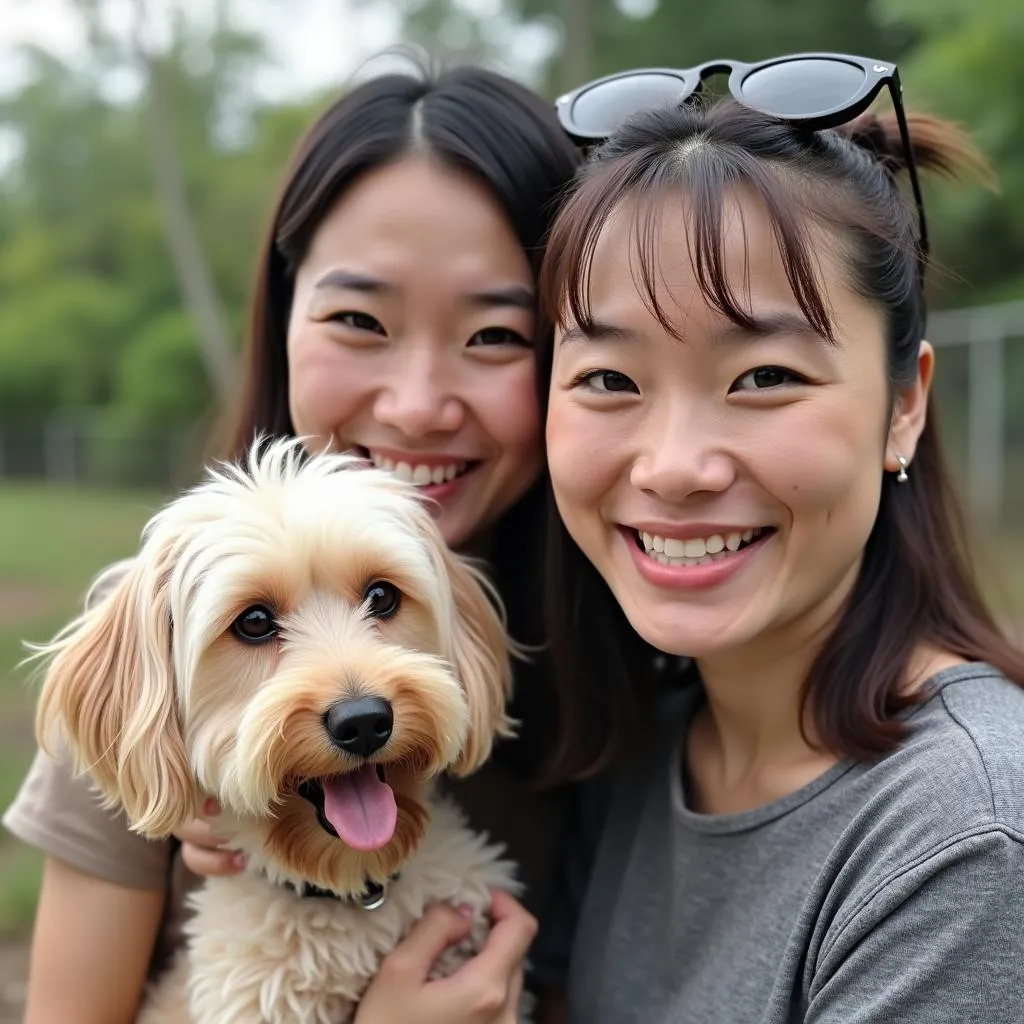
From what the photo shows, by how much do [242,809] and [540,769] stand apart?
880 mm

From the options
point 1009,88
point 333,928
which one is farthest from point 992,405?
point 333,928

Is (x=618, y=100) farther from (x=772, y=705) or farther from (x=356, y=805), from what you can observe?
(x=356, y=805)

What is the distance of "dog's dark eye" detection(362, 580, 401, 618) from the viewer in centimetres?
233

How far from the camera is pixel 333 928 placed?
7.56 feet

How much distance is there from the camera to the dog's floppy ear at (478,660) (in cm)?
240

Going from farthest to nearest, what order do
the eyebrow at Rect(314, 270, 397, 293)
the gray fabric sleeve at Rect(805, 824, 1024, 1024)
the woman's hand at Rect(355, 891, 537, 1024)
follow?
the eyebrow at Rect(314, 270, 397, 293), the woman's hand at Rect(355, 891, 537, 1024), the gray fabric sleeve at Rect(805, 824, 1024, 1024)

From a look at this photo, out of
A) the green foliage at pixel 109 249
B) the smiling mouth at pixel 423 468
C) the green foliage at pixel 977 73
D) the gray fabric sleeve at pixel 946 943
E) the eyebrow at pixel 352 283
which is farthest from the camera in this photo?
the green foliage at pixel 109 249

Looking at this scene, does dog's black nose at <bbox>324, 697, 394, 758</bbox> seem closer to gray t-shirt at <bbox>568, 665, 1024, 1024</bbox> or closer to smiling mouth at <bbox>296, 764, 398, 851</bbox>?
smiling mouth at <bbox>296, 764, 398, 851</bbox>

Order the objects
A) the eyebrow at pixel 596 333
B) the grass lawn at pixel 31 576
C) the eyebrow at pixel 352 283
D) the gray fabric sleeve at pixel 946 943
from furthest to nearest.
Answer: the grass lawn at pixel 31 576, the eyebrow at pixel 352 283, the eyebrow at pixel 596 333, the gray fabric sleeve at pixel 946 943

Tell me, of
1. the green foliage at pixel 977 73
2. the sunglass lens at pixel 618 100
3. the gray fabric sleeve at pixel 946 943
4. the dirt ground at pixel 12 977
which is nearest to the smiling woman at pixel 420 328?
the sunglass lens at pixel 618 100

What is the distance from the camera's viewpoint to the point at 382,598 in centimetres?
237

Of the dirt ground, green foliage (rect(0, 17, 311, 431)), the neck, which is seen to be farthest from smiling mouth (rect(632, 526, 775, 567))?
green foliage (rect(0, 17, 311, 431))

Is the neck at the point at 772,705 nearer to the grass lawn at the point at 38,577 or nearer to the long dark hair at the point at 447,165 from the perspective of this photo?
the long dark hair at the point at 447,165

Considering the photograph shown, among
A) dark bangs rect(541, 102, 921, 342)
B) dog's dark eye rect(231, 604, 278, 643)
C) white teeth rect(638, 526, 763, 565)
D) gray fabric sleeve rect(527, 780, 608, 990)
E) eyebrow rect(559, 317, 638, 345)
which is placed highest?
dark bangs rect(541, 102, 921, 342)
